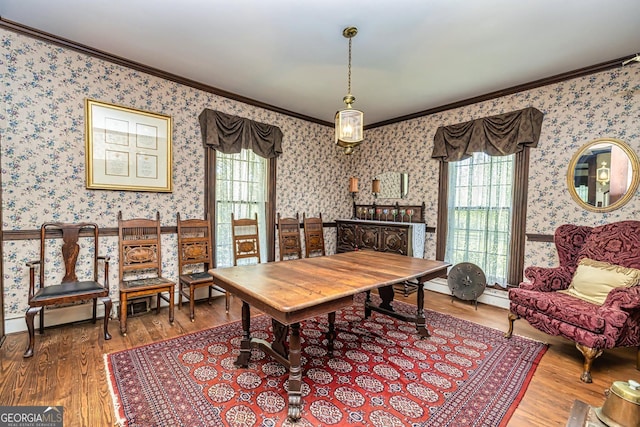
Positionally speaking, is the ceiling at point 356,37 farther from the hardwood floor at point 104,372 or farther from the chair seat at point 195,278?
the hardwood floor at point 104,372

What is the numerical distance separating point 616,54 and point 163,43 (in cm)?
448

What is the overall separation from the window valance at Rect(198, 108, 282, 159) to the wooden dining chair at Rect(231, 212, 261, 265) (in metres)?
0.99

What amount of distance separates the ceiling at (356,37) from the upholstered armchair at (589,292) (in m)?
1.80

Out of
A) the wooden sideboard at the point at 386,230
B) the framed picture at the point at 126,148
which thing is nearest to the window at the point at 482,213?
the wooden sideboard at the point at 386,230

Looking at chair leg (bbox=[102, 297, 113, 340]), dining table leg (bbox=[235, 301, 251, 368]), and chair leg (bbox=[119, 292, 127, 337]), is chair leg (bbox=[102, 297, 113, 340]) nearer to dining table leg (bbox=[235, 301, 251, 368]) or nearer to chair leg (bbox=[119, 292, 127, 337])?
chair leg (bbox=[119, 292, 127, 337])

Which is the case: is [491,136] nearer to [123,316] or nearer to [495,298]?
[495,298]

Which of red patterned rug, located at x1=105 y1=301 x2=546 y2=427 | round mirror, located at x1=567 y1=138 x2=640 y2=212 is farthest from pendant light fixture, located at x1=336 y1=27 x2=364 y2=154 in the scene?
round mirror, located at x1=567 y1=138 x2=640 y2=212

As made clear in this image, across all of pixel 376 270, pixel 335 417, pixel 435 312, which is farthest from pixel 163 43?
pixel 435 312

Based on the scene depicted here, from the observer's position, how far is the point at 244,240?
384 cm

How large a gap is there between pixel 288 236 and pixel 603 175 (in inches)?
149

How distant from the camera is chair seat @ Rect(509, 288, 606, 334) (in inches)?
→ 82.6

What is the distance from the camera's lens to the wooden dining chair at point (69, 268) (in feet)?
8.02

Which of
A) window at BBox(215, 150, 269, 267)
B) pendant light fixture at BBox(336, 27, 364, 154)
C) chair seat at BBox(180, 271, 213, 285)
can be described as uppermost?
pendant light fixture at BBox(336, 27, 364, 154)

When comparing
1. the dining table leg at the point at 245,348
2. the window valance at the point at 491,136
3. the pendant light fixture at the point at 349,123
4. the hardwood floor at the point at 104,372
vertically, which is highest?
the window valance at the point at 491,136
